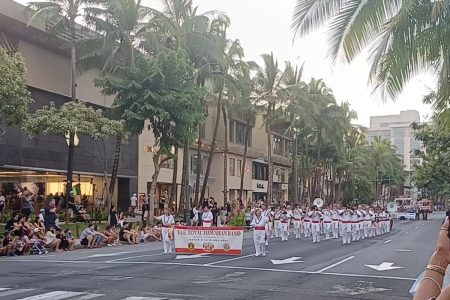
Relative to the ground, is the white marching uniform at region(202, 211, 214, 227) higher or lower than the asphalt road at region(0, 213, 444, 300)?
higher

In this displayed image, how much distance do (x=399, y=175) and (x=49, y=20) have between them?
4051 inches

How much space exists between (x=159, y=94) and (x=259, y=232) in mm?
12687

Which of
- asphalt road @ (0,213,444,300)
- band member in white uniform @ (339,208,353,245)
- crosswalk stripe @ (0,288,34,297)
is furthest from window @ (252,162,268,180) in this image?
crosswalk stripe @ (0,288,34,297)

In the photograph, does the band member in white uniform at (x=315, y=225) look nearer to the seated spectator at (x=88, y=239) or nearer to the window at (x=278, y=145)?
the seated spectator at (x=88, y=239)

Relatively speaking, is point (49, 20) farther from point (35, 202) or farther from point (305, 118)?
point (305, 118)

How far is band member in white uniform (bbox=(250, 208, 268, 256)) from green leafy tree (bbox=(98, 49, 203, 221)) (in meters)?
10.6

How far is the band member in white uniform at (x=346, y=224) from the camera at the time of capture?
95.0ft

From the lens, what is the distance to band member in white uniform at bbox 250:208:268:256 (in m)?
21.3

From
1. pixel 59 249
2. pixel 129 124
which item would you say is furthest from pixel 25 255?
pixel 129 124

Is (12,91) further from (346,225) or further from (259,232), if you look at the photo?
(346,225)

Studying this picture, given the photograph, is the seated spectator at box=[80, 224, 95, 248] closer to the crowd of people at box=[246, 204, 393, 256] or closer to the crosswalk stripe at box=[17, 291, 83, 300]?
the crowd of people at box=[246, 204, 393, 256]

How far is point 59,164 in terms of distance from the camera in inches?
1464

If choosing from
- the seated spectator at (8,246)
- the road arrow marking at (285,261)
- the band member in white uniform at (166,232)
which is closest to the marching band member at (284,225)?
the band member in white uniform at (166,232)

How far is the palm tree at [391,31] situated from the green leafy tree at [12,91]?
13.2m
